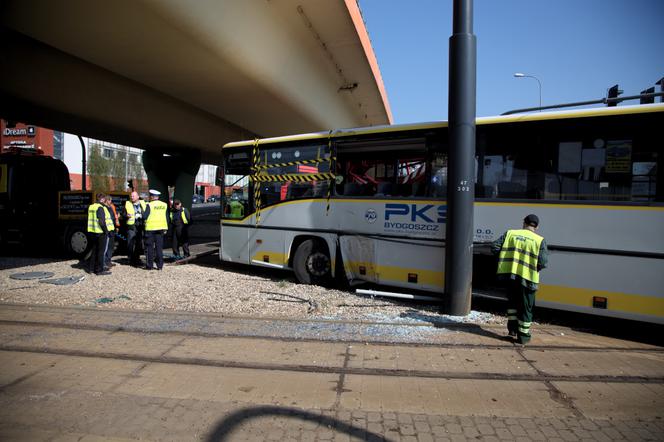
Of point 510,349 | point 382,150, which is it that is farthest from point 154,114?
point 510,349

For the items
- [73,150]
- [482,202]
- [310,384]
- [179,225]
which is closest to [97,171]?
[73,150]

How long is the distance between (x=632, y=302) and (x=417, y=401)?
370 cm

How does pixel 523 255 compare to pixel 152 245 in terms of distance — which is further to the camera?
pixel 152 245

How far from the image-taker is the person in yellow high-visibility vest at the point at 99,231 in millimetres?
9586

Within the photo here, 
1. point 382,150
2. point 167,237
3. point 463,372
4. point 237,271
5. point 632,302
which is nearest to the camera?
point 463,372

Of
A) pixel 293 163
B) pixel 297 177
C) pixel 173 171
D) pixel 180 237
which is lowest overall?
pixel 180 237

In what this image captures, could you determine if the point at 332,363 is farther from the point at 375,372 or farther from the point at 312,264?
the point at 312,264

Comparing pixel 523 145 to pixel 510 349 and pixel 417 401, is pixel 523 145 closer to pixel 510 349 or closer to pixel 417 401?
pixel 510 349

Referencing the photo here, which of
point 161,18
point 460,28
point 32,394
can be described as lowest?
point 32,394

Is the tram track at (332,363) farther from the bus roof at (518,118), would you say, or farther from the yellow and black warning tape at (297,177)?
the yellow and black warning tape at (297,177)

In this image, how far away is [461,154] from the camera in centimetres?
650

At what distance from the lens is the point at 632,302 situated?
18.7 feet

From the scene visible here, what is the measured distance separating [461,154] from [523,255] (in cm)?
187

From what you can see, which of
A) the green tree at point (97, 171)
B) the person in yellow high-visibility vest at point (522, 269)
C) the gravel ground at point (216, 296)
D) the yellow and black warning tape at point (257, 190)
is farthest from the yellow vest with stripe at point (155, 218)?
the green tree at point (97, 171)
